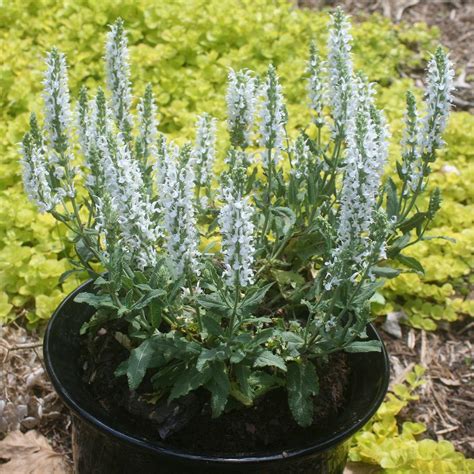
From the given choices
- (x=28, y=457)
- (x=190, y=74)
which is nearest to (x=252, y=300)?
(x=28, y=457)

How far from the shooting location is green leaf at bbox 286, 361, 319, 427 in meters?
1.92

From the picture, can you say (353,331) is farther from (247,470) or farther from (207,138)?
(207,138)

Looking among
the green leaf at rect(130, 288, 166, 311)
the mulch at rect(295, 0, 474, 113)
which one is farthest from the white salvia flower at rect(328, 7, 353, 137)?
the mulch at rect(295, 0, 474, 113)

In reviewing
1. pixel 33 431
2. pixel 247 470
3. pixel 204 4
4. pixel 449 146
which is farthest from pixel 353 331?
pixel 204 4

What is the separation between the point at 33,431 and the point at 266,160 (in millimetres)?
1329

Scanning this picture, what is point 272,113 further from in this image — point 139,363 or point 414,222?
point 139,363

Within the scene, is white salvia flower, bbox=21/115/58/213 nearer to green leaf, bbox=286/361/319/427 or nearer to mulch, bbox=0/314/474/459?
green leaf, bbox=286/361/319/427

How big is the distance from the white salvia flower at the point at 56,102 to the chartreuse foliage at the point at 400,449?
145 centimetres

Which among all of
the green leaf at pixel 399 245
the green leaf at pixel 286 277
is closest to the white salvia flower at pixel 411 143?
the green leaf at pixel 399 245

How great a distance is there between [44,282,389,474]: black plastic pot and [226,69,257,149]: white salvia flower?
2.27 feet

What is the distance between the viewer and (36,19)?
4.54 m

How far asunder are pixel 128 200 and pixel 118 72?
597mm

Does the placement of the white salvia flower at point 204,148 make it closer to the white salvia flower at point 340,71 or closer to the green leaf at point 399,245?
the white salvia flower at point 340,71

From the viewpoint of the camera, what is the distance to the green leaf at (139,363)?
71.4 inches
